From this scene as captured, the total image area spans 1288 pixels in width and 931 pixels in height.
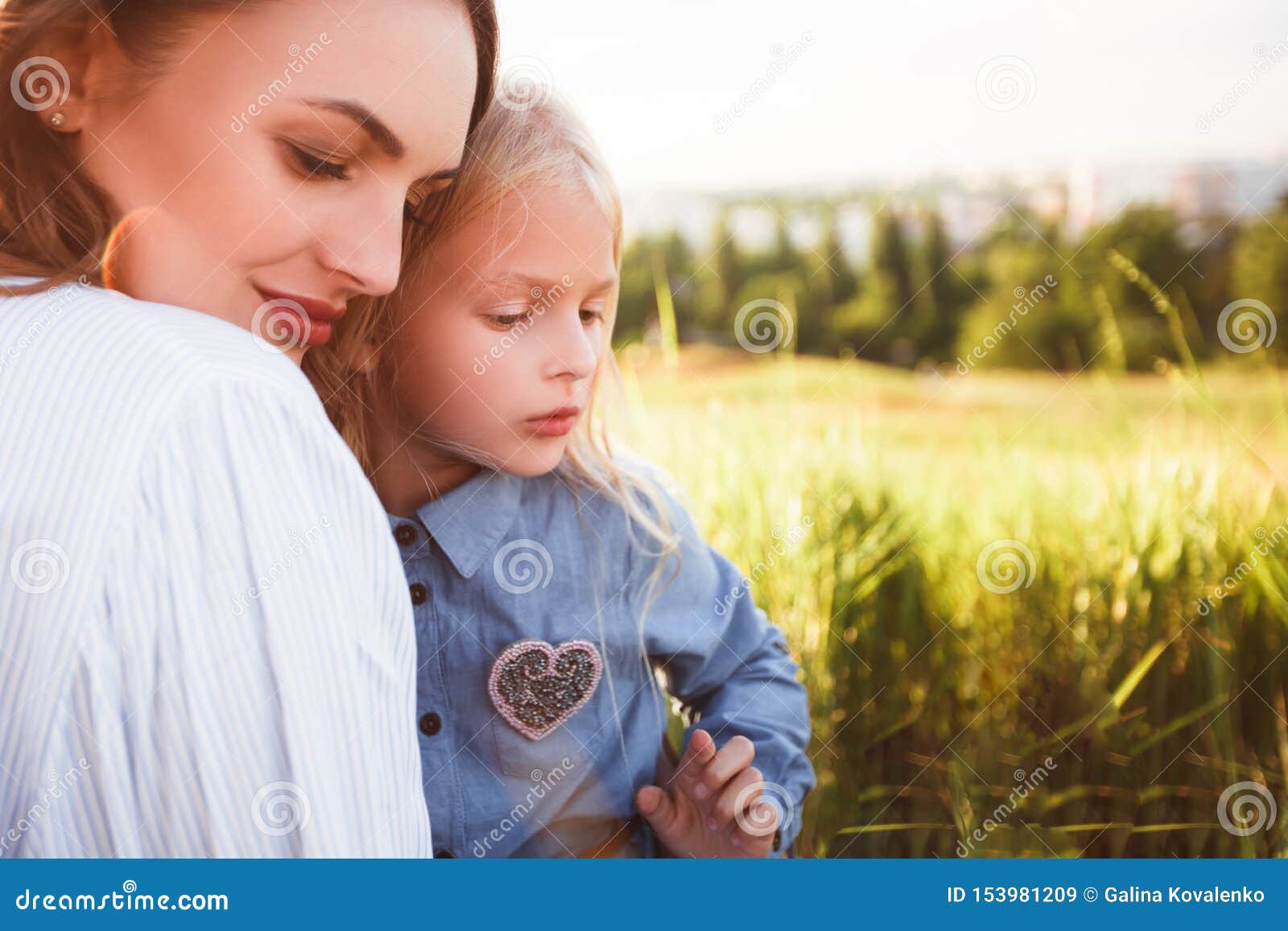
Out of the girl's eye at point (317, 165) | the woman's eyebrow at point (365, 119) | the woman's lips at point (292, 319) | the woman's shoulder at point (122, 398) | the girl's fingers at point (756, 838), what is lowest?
the girl's fingers at point (756, 838)

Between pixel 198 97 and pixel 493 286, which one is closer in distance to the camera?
pixel 198 97

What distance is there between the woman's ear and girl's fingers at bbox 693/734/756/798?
1174 millimetres

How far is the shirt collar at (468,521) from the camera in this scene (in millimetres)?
1631

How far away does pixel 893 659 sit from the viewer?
2.31m

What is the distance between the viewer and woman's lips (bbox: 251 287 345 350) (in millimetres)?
1399

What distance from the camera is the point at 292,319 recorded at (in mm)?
1438

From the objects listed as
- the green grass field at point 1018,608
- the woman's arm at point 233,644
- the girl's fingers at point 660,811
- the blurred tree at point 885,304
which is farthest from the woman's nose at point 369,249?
the blurred tree at point 885,304

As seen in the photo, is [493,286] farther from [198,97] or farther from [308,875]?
[308,875]

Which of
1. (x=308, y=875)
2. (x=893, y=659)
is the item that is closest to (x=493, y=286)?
(x=308, y=875)

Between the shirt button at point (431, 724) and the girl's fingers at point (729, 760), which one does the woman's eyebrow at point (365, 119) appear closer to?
the shirt button at point (431, 724)

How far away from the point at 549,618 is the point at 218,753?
0.73 metres

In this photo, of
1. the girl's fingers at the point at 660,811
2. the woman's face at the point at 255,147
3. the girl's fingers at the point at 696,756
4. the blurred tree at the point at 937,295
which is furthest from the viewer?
the blurred tree at the point at 937,295

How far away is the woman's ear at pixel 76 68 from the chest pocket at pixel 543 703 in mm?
909

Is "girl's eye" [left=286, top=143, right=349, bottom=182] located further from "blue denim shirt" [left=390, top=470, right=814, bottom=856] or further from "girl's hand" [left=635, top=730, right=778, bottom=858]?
"girl's hand" [left=635, top=730, right=778, bottom=858]
